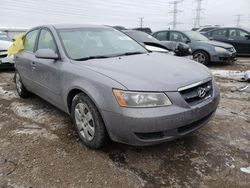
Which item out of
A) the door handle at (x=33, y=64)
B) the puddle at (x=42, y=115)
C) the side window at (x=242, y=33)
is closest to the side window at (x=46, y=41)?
the door handle at (x=33, y=64)

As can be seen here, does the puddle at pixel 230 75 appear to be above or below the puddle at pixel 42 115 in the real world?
below

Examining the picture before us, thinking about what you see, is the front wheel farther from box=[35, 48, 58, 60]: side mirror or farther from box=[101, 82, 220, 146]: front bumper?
box=[101, 82, 220, 146]: front bumper

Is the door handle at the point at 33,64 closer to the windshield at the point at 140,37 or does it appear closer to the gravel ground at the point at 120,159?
the gravel ground at the point at 120,159

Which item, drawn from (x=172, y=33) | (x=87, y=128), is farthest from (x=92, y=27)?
(x=172, y=33)

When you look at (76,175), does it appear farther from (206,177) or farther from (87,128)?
(206,177)

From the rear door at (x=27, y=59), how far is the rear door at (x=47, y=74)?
213 millimetres

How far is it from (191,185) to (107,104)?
110cm

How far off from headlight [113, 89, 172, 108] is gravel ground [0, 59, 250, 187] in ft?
2.29

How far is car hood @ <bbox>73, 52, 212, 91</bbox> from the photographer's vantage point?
2564 mm

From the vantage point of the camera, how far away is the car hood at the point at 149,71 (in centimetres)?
256

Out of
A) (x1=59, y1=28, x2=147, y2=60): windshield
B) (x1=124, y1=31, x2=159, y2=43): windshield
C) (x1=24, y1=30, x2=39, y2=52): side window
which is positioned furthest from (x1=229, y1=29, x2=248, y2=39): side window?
(x1=24, y1=30, x2=39, y2=52): side window

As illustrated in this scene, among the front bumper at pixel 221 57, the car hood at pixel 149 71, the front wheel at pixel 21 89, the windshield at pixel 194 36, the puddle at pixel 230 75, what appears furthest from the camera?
the windshield at pixel 194 36

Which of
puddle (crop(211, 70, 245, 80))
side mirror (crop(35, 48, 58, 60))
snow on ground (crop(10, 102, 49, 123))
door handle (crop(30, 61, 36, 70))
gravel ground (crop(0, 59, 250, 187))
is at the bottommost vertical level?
puddle (crop(211, 70, 245, 80))

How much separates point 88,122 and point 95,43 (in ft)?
4.11
